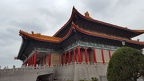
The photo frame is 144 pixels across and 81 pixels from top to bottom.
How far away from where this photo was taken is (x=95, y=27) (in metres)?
25.6

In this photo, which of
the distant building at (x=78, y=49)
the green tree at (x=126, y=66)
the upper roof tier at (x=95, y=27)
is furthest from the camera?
the upper roof tier at (x=95, y=27)

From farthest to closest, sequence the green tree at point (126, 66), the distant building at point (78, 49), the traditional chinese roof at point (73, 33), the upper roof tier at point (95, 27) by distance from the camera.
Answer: the upper roof tier at point (95, 27), the traditional chinese roof at point (73, 33), the distant building at point (78, 49), the green tree at point (126, 66)

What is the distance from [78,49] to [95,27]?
23.2ft

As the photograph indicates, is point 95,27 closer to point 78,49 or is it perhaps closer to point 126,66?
point 78,49

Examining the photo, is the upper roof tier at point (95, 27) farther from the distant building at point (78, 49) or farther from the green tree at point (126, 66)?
the green tree at point (126, 66)

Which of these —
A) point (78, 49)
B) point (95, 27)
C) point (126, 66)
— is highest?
point (95, 27)

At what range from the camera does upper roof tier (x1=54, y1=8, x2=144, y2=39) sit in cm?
2303

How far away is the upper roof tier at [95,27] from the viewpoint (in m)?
23.0

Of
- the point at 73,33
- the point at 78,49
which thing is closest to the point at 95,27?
the point at 73,33

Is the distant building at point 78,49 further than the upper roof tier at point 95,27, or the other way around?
the upper roof tier at point 95,27

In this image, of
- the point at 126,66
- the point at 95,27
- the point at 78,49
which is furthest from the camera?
the point at 95,27

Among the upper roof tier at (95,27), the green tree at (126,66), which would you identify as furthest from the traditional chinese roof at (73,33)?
the green tree at (126,66)

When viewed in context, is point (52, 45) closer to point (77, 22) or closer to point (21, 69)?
point (77, 22)

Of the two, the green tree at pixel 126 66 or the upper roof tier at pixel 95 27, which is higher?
the upper roof tier at pixel 95 27
